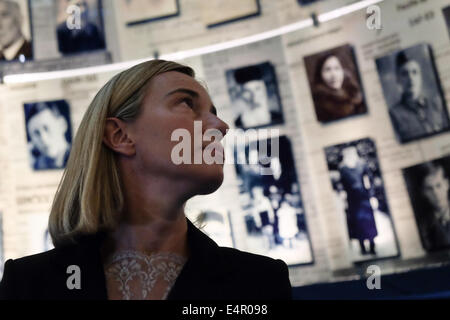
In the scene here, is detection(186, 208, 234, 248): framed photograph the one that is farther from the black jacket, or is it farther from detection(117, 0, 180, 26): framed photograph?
detection(117, 0, 180, 26): framed photograph

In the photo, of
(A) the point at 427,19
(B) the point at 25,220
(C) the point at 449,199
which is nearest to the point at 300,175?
(C) the point at 449,199

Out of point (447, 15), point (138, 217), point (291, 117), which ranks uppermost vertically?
point (447, 15)

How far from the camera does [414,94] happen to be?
115cm

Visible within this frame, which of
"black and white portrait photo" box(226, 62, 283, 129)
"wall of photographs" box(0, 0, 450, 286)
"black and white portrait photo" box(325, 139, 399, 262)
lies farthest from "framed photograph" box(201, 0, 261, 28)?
"black and white portrait photo" box(325, 139, 399, 262)

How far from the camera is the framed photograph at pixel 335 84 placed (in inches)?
47.5

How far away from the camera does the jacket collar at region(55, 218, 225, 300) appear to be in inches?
27.5

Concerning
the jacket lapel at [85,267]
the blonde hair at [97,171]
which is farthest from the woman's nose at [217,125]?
the jacket lapel at [85,267]

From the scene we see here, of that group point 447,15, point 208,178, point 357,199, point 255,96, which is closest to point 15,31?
point 255,96

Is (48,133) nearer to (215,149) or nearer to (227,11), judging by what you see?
(227,11)

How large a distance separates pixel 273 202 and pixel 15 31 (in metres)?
0.88

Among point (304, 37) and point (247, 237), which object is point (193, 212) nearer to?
point (247, 237)

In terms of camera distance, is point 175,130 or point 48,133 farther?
point 48,133

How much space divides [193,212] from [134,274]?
525mm

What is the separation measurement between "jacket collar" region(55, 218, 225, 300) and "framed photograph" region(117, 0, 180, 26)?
2.61 ft
